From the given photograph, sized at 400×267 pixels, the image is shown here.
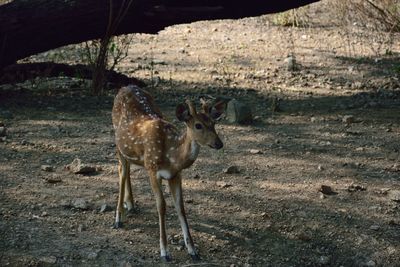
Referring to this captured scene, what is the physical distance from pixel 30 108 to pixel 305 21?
5816 mm

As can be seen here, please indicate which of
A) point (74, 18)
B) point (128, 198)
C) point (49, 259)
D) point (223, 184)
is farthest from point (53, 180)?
point (74, 18)

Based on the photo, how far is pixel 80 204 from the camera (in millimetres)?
6328

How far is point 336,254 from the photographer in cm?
593

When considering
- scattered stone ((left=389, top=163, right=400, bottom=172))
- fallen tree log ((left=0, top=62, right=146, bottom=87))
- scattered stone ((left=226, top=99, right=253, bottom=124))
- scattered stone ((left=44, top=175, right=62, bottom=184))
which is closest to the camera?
scattered stone ((left=44, top=175, right=62, bottom=184))

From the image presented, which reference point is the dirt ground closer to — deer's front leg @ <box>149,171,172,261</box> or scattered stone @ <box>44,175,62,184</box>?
scattered stone @ <box>44,175,62,184</box>

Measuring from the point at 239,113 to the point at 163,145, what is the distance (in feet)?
9.26

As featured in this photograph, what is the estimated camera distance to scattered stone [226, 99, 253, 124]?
8.31 metres

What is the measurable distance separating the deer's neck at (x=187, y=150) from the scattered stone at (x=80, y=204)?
1167 mm

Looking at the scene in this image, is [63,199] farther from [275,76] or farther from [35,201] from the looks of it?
[275,76]

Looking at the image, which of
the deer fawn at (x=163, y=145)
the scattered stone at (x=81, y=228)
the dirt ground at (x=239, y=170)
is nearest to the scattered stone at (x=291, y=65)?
the dirt ground at (x=239, y=170)

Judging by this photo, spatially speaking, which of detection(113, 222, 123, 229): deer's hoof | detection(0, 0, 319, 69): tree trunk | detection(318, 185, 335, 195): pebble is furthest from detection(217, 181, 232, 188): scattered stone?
detection(0, 0, 319, 69): tree trunk

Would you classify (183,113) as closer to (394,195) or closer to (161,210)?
(161,210)

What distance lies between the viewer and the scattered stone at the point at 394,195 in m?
6.65

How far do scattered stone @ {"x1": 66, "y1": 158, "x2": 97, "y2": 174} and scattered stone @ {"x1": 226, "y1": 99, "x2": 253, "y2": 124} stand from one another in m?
1.89
